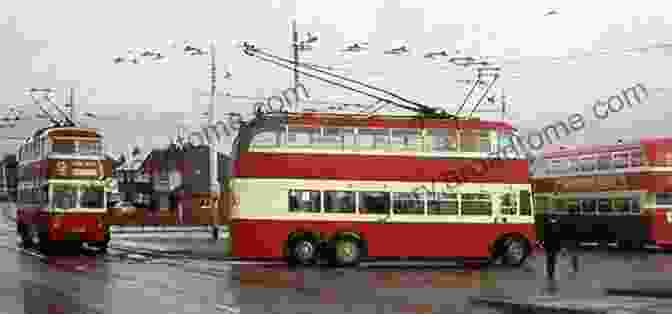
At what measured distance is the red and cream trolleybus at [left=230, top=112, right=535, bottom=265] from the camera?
2798 cm

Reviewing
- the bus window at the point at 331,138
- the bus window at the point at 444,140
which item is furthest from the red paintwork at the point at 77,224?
the bus window at the point at 444,140

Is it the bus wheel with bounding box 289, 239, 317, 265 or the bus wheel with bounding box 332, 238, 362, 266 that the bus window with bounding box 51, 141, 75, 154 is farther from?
the bus wheel with bounding box 332, 238, 362, 266

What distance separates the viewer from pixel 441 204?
29.2 metres

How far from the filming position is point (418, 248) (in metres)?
29.0

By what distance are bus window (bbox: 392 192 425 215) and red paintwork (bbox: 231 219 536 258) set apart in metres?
0.36

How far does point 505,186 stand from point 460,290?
32.2ft

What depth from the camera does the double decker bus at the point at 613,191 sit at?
36.5 m

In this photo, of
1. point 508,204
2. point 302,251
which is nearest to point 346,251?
point 302,251

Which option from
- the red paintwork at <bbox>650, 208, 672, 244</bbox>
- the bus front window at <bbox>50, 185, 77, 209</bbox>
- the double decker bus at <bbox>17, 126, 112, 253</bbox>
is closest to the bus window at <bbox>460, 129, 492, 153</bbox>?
the red paintwork at <bbox>650, 208, 672, 244</bbox>

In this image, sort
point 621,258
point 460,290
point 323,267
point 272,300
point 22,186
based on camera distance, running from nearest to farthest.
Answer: point 272,300, point 460,290, point 323,267, point 621,258, point 22,186

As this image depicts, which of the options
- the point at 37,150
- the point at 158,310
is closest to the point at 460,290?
the point at 158,310

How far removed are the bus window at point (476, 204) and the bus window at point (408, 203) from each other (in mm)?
1219

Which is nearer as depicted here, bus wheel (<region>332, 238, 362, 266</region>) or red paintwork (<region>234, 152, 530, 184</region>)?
red paintwork (<region>234, 152, 530, 184</region>)

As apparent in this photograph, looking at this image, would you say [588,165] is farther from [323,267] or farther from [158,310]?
[158,310]
